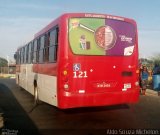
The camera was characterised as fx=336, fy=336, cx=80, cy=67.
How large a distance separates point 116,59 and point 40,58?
145 inches

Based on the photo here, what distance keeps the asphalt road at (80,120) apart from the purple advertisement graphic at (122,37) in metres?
2.19

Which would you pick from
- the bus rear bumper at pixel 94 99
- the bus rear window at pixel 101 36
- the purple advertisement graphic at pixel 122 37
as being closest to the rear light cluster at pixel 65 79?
the bus rear bumper at pixel 94 99

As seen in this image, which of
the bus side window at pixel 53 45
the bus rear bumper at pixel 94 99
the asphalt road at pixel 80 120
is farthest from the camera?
the bus side window at pixel 53 45

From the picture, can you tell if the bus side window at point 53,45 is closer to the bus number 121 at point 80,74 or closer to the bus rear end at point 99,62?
the bus rear end at point 99,62

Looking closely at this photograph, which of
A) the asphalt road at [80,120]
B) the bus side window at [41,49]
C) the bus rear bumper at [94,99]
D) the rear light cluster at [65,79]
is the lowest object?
the asphalt road at [80,120]

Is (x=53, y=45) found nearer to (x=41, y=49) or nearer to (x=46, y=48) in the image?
(x=46, y=48)

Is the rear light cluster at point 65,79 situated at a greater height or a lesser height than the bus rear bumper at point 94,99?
greater

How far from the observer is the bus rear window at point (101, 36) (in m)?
10.1

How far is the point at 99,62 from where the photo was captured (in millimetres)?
10492

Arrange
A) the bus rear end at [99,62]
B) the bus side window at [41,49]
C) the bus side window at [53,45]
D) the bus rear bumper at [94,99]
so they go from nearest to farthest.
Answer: the bus rear bumper at [94,99] < the bus rear end at [99,62] < the bus side window at [53,45] < the bus side window at [41,49]

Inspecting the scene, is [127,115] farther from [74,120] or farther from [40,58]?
[40,58]

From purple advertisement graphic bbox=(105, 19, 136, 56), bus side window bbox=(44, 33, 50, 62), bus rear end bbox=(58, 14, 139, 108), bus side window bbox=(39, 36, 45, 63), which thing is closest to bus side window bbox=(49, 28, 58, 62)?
bus side window bbox=(44, 33, 50, 62)

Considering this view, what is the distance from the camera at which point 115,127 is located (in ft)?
31.0

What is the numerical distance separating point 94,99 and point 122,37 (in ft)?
7.32
